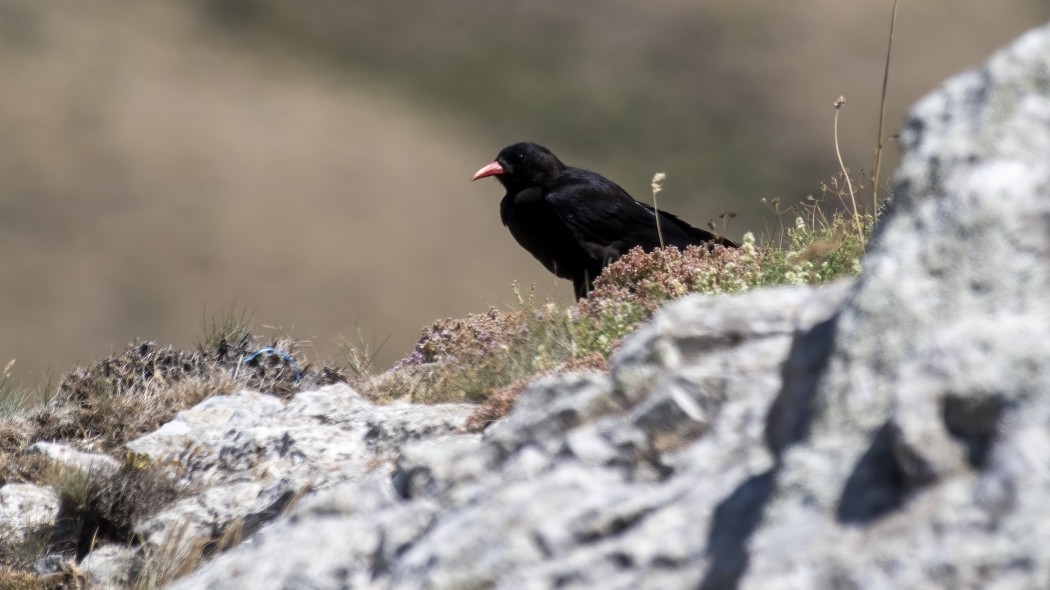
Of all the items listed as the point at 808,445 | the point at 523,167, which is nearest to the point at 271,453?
the point at 808,445

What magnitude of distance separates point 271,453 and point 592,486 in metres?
3.05

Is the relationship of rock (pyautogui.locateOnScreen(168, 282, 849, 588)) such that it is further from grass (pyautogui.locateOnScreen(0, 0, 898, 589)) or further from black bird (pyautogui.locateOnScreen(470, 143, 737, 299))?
black bird (pyautogui.locateOnScreen(470, 143, 737, 299))

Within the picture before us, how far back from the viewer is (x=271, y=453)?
534cm

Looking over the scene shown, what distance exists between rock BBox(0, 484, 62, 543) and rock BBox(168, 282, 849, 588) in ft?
7.59

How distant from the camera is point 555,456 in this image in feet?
9.22

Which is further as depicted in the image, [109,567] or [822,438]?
[109,567]

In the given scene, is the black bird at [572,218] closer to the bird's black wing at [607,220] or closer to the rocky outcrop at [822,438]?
the bird's black wing at [607,220]

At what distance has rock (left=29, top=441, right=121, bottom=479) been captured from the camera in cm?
544

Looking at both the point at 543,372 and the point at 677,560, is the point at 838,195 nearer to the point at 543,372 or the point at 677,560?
the point at 543,372

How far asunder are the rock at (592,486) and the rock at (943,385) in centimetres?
21

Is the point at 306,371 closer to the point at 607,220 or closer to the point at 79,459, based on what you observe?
the point at 79,459

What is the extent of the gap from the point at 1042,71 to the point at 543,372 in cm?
263

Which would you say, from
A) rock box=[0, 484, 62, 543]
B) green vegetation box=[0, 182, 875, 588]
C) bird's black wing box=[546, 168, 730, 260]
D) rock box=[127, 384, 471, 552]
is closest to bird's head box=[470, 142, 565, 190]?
bird's black wing box=[546, 168, 730, 260]

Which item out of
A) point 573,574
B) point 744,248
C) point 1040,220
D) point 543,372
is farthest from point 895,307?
point 744,248
